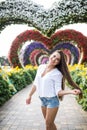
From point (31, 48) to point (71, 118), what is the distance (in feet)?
68.5

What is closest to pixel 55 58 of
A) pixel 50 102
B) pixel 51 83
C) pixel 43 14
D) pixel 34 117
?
pixel 51 83

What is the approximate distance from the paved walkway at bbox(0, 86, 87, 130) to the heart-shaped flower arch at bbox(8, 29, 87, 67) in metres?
10.1

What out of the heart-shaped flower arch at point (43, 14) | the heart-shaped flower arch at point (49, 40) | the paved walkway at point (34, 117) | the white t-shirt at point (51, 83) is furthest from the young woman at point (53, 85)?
the heart-shaped flower arch at point (49, 40)

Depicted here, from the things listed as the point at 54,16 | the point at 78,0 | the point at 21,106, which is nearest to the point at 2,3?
the point at 54,16

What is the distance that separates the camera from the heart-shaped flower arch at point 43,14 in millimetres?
13211

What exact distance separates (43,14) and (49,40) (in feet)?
18.8

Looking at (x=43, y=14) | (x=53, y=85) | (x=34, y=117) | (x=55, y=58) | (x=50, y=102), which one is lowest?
(x=34, y=117)

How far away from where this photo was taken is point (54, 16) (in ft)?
44.1

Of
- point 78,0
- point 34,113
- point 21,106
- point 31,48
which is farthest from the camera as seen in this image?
point 31,48

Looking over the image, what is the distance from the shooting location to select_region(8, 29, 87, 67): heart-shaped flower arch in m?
19.6

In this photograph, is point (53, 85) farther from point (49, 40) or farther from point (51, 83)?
point (49, 40)

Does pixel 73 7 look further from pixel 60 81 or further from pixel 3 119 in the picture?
pixel 60 81

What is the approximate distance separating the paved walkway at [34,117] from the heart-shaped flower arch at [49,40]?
10.1m

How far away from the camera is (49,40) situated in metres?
19.2
